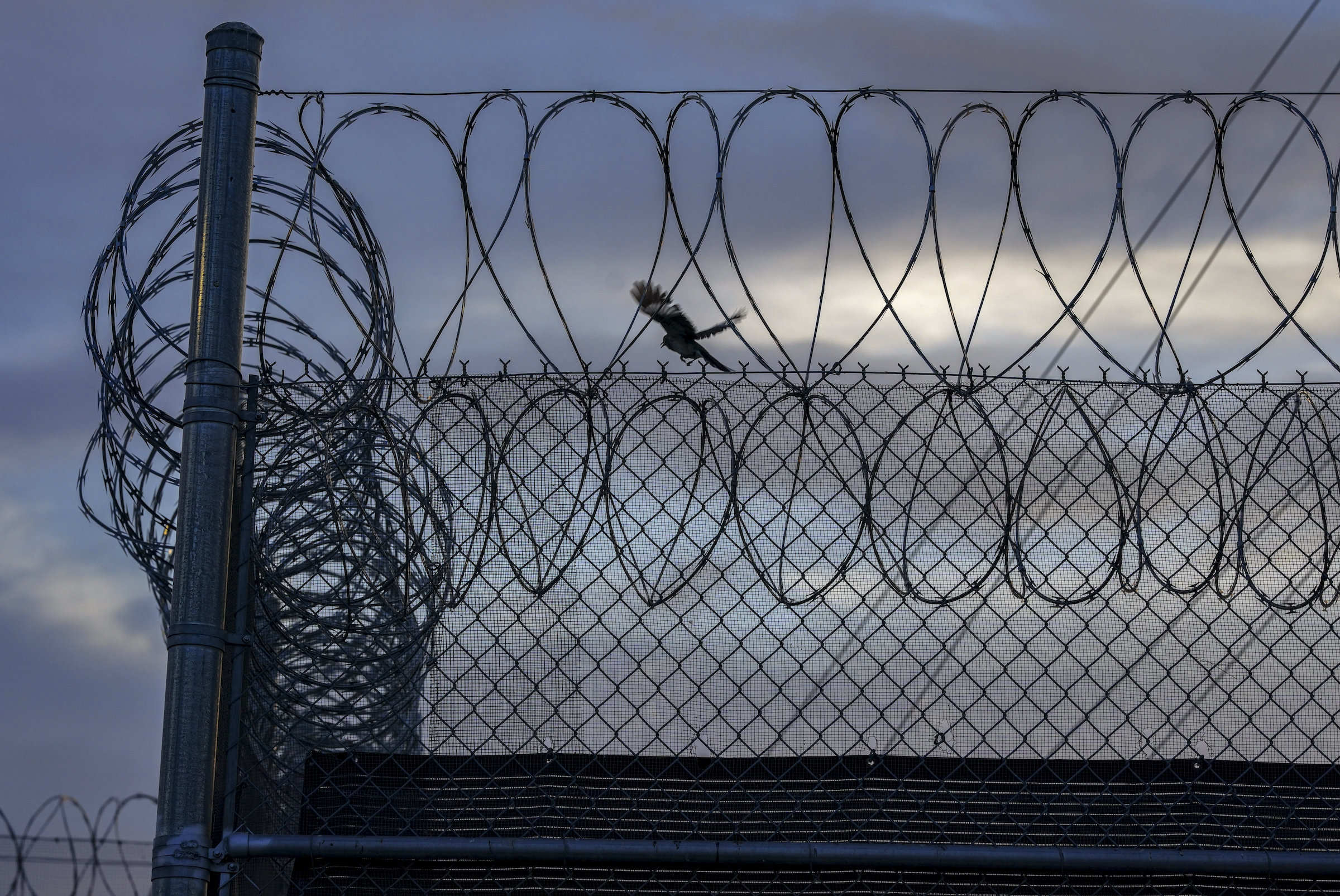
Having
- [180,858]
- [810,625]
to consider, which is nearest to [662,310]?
[810,625]

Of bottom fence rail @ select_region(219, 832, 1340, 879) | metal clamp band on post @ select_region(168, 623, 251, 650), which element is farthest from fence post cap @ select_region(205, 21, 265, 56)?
bottom fence rail @ select_region(219, 832, 1340, 879)

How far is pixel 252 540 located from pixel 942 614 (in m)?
1.66

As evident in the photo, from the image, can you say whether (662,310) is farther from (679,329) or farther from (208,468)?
(208,468)

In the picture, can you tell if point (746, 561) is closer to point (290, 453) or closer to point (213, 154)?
point (290, 453)

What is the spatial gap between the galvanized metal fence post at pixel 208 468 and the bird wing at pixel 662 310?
1.00m

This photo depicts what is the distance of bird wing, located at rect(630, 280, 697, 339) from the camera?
3.83 m

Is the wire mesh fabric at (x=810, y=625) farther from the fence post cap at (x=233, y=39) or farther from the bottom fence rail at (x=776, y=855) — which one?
the fence post cap at (x=233, y=39)

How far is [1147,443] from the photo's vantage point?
3.54 meters

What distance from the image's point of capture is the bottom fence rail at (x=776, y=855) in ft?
10.5

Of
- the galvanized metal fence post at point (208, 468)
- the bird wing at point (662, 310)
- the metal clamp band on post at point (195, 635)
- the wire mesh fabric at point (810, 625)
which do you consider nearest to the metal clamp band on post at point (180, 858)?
the galvanized metal fence post at point (208, 468)

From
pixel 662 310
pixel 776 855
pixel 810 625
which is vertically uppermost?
pixel 662 310

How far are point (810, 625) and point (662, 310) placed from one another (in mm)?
1137

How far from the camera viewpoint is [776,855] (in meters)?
3.25

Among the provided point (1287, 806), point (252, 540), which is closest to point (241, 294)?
point (252, 540)
